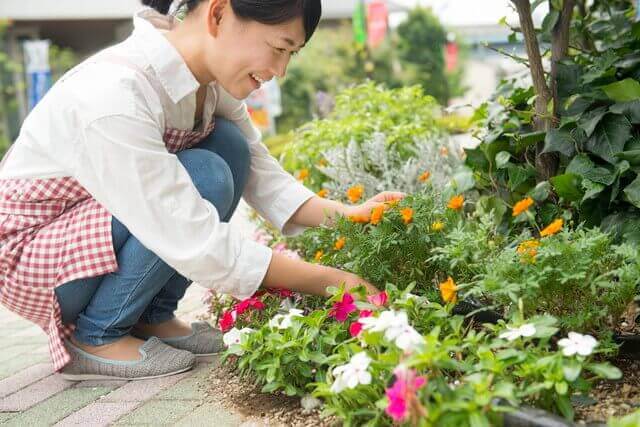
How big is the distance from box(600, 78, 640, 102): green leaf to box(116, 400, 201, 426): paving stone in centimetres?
142

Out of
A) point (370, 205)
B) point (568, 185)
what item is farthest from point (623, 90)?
point (370, 205)

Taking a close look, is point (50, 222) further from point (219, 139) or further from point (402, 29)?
point (402, 29)

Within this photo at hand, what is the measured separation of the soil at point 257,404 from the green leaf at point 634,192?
100cm

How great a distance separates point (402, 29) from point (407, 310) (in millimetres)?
21301

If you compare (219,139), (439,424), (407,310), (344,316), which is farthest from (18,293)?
(439,424)

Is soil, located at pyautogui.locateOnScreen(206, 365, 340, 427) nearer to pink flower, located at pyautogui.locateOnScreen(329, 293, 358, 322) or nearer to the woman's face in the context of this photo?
pink flower, located at pyautogui.locateOnScreen(329, 293, 358, 322)

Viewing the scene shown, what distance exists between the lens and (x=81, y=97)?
1986mm

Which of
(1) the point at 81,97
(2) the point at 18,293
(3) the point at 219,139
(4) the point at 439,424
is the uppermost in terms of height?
(1) the point at 81,97

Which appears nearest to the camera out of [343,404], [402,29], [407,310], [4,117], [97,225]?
[343,404]

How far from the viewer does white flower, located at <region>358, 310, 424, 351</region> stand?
151 centimetres

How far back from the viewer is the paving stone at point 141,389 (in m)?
2.13

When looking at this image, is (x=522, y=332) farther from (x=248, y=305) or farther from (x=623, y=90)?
(x=623, y=90)

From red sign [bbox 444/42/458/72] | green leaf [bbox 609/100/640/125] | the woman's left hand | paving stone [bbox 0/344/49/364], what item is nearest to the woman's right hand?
the woman's left hand

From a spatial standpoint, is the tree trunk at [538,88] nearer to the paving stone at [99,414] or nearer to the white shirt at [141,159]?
the white shirt at [141,159]
